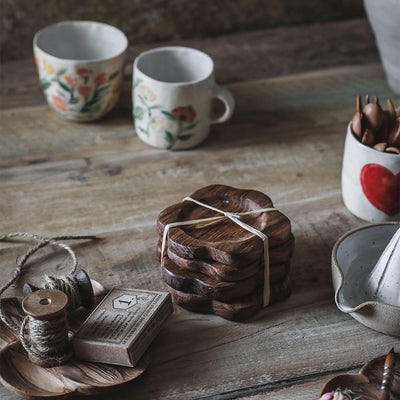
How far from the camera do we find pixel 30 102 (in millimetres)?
1121

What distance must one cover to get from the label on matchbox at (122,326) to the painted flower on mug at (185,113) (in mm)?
346

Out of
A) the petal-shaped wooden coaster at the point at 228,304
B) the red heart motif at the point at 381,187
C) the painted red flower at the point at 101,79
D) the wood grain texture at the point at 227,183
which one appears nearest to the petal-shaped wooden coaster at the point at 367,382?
the wood grain texture at the point at 227,183

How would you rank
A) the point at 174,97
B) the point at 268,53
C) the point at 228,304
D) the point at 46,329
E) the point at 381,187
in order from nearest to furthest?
1. the point at 46,329
2. the point at 228,304
3. the point at 381,187
4. the point at 174,97
5. the point at 268,53

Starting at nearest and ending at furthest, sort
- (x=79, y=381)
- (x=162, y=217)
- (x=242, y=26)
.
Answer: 1. (x=79, y=381)
2. (x=162, y=217)
3. (x=242, y=26)

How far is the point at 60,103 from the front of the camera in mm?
1043

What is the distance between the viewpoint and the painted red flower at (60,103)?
104cm

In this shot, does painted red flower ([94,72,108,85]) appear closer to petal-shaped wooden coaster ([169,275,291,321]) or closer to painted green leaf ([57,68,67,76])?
painted green leaf ([57,68,67,76])

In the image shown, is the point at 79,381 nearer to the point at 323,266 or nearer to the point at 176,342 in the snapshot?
the point at 176,342

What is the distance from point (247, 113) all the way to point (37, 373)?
61cm

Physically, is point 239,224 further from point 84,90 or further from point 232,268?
point 84,90

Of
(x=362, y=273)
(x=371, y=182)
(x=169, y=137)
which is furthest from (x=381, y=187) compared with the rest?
(x=169, y=137)

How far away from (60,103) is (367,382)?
0.65 m

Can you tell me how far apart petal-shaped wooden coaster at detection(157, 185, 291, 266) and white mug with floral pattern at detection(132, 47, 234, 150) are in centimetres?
20

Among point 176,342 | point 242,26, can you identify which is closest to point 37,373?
point 176,342
